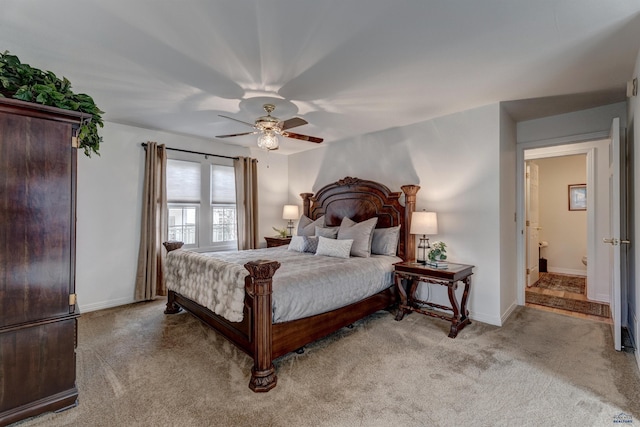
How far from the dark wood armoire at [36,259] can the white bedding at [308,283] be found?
1113mm

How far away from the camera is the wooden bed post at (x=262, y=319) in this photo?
2201mm

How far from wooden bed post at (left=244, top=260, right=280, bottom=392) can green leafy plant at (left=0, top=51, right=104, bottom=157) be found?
1.56 meters

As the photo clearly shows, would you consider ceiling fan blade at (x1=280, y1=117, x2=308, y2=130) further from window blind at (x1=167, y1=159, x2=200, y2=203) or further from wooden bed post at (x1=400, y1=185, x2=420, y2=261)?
window blind at (x1=167, y1=159, x2=200, y2=203)

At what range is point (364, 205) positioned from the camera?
453 centimetres

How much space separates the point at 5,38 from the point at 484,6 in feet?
10.7

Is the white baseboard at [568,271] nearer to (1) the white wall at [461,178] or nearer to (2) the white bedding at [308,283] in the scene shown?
(1) the white wall at [461,178]

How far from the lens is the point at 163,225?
4.41m

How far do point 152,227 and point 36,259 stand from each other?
2516mm

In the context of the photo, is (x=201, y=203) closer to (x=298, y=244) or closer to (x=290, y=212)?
(x=290, y=212)

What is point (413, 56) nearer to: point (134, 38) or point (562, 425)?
point (134, 38)

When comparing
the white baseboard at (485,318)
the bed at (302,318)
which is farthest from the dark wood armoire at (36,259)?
the white baseboard at (485,318)

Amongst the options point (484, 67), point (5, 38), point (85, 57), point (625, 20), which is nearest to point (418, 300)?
point (484, 67)

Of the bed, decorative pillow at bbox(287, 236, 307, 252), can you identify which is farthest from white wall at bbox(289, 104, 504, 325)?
decorative pillow at bbox(287, 236, 307, 252)

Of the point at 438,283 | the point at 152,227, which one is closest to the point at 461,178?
the point at 438,283
